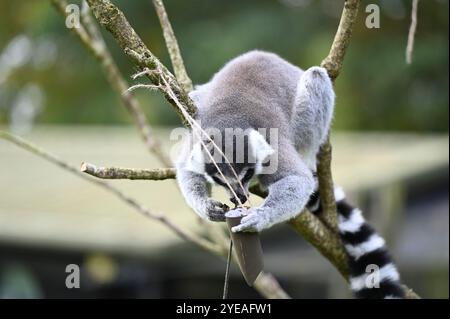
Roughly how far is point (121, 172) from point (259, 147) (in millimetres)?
809

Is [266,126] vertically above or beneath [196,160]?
above

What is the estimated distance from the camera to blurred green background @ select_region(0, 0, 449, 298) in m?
7.58

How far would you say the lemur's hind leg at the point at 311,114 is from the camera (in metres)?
3.99

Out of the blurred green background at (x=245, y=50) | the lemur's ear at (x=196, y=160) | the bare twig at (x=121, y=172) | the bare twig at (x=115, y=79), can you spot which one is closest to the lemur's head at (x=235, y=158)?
the lemur's ear at (x=196, y=160)

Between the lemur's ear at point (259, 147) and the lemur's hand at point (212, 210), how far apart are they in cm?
29

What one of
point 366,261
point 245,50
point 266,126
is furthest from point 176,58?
point 245,50

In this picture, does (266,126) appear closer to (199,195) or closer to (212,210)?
(199,195)

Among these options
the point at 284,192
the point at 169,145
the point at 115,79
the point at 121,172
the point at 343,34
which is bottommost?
the point at 121,172

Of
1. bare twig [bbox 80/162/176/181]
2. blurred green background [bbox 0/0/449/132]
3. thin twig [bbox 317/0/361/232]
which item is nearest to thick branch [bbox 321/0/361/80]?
thin twig [bbox 317/0/361/232]

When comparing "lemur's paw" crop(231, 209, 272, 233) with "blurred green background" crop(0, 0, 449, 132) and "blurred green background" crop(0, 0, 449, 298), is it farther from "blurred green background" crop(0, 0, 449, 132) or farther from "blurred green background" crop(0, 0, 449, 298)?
"blurred green background" crop(0, 0, 449, 132)

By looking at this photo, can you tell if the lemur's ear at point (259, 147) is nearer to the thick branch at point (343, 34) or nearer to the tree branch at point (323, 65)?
the tree branch at point (323, 65)

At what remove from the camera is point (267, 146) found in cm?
353
